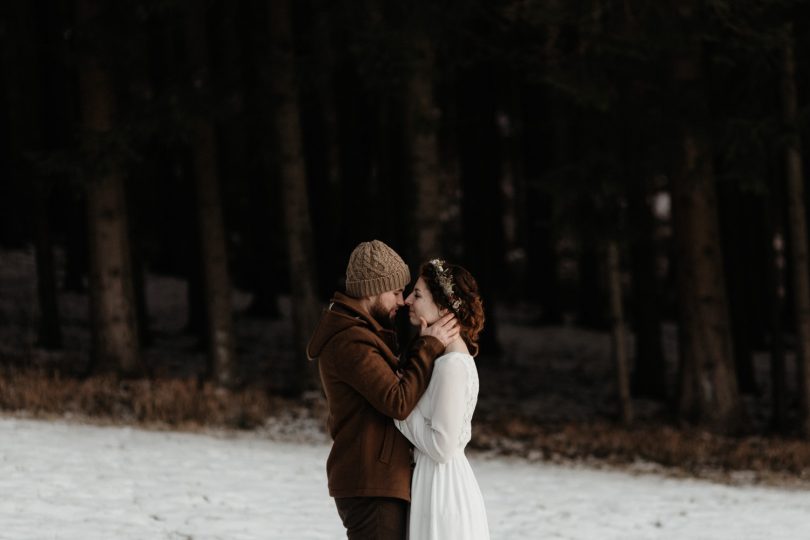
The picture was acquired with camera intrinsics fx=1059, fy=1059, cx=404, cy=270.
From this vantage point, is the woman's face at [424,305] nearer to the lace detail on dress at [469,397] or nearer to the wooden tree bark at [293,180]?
the lace detail on dress at [469,397]

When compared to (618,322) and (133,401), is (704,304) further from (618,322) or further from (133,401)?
(133,401)

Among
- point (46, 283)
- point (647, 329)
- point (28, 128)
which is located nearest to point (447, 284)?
point (647, 329)

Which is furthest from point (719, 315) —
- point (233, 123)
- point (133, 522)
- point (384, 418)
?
point (384, 418)

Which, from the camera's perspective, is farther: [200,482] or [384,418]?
[200,482]

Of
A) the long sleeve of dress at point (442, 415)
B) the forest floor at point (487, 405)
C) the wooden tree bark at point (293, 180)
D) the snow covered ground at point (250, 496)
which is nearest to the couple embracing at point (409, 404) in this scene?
the long sleeve of dress at point (442, 415)

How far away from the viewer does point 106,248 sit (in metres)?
14.8

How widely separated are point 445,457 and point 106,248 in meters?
11.3

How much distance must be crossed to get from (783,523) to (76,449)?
669cm

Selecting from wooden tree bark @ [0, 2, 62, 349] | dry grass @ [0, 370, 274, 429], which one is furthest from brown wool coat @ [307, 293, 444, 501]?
wooden tree bark @ [0, 2, 62, 349]

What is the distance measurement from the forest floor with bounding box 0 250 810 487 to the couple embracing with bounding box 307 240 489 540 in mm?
8172

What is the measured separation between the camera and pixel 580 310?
93.0ft

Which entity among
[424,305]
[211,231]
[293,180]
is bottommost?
[424,305]

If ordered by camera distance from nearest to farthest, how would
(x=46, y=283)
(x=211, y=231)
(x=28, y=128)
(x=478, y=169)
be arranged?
1. (x=211, y=231)
2. (x=28, y=128)
3. (x=46, y=283)
4. (x=478, y=169)

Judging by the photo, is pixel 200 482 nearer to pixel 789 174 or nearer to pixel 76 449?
pixel 76 449
